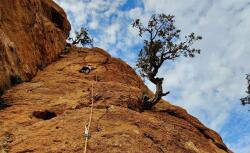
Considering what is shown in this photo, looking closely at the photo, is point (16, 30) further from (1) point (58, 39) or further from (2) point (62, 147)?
(2) point (62, 147)

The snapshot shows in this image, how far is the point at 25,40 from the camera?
2605cm

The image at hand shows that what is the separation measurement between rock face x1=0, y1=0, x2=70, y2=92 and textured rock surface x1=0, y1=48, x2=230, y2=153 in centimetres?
95

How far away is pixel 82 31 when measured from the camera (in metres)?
45.7

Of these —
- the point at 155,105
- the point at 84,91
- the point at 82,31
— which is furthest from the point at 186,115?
the point at 82,31

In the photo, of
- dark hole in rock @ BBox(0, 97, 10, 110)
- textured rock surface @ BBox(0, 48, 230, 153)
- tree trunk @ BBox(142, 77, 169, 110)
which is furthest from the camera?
tree trunk @ BBox(142, 77, 169, 110)

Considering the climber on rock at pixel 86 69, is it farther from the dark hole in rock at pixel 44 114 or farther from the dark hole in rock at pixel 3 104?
the dark hole in rock at pixel 44 114

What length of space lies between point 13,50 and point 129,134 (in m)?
10.8

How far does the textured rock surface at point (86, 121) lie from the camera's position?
14734 millimetres

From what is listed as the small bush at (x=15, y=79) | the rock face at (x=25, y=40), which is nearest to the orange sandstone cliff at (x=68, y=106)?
the rock face at (x=25, y=40)

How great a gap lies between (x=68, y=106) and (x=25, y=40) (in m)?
8.78

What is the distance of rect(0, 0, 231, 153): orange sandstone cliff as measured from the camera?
15.0 metres

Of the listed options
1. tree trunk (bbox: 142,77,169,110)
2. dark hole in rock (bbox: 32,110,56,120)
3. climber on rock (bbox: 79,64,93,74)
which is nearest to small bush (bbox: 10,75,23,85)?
dark hole in rock (bbox: 32,110,56,120)

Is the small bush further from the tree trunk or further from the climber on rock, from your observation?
the tree trunk

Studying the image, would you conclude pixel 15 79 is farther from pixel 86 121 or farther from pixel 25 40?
pixel 86 121
